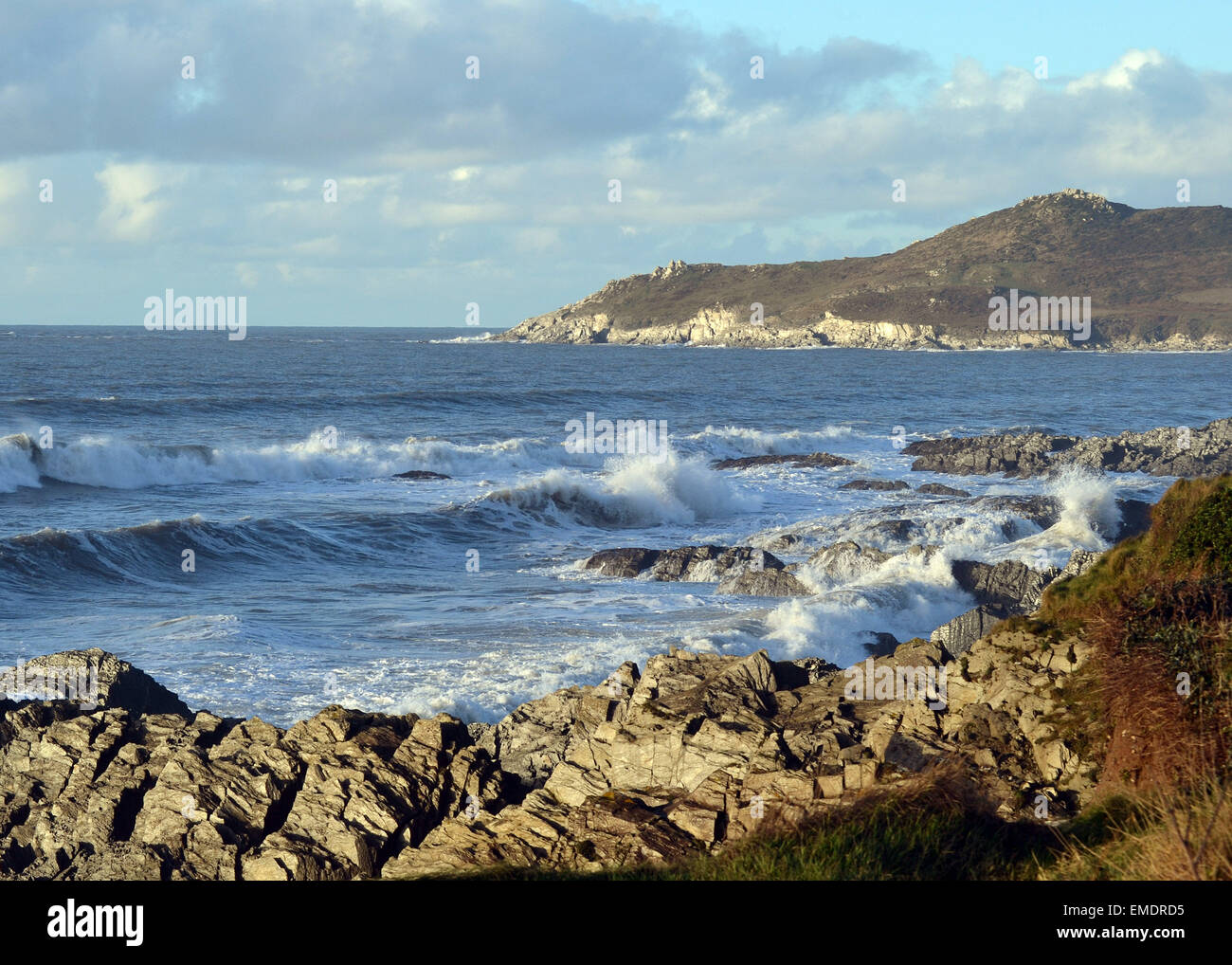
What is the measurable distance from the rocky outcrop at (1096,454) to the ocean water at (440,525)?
166 centimetres

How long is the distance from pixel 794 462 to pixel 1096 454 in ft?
37.0

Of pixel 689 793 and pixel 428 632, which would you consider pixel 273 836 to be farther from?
pixel 428 632

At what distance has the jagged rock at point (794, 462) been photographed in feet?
146

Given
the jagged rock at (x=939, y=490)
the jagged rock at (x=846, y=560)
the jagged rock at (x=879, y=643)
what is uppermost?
the jagged rock at (x=939, y=490)

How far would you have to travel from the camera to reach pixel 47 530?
26.6m

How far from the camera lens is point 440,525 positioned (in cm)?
3186

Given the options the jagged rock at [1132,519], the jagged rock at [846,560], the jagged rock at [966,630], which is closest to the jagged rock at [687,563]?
the jagged rock at [846,560]

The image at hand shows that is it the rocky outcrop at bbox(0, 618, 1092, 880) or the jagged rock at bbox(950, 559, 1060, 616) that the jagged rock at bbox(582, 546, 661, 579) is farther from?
the rocky outcrop at bbox(0, 618, 1092, 880)

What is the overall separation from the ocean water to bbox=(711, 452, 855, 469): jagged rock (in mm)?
1228

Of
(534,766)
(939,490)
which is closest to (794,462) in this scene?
(939,490)

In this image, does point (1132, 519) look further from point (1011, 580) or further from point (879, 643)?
point (879, 643)

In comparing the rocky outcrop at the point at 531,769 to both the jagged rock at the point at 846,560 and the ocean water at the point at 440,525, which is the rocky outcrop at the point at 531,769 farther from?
the jagged rock at the point at 846,560

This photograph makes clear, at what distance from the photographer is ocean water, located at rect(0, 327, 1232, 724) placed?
18.2 m
